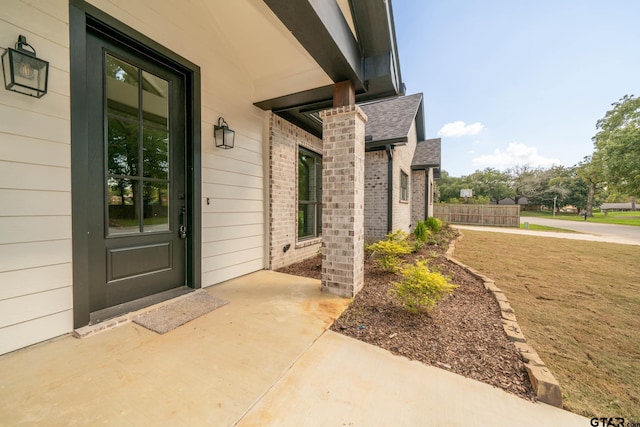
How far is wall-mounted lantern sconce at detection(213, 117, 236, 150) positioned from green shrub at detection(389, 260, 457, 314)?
3.00 meters

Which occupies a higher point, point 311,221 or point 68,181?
point 68,181

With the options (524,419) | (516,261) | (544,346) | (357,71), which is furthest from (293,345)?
(516,261)

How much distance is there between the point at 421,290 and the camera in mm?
2512

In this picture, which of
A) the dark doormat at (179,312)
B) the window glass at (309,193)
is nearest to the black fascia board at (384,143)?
the window glass at (309,193)

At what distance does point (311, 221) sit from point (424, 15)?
6.35m

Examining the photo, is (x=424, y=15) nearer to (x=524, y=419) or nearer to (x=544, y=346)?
(x=544, y=346)

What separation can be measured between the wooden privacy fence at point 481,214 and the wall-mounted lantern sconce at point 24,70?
63.6 ft

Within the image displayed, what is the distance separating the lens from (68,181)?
206 centimetres

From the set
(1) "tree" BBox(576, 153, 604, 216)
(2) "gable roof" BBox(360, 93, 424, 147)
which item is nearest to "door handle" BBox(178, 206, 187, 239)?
(2) "gable roof" BBox(360, 93, 424, 147)

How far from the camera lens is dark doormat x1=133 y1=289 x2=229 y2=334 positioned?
2321 millimetres

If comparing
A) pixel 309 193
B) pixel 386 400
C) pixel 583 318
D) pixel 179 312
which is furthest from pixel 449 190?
pixel 179 312

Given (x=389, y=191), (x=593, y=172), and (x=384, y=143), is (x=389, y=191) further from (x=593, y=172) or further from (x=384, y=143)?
(x=593, y=172)

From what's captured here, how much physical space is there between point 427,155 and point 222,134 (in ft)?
33.7

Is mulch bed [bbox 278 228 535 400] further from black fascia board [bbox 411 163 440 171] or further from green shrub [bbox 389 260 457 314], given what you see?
black fascia board [bbox 411 163 440 171]
